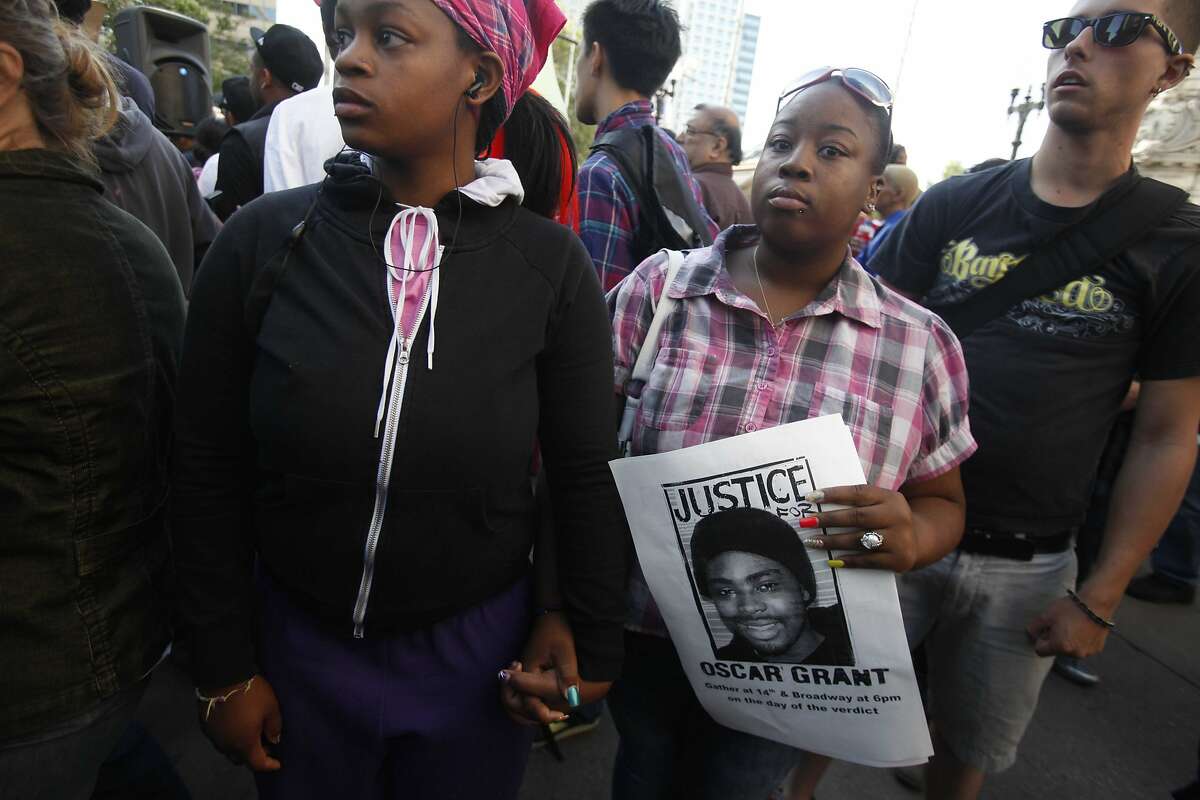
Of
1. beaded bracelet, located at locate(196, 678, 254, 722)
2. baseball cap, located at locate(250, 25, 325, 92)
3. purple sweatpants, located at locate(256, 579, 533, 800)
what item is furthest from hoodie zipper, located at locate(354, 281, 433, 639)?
baseball cap, located at locate(250, 25, 325, 92)

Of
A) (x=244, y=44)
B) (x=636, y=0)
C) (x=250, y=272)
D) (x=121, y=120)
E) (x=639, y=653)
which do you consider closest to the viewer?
(x=250, y=272)

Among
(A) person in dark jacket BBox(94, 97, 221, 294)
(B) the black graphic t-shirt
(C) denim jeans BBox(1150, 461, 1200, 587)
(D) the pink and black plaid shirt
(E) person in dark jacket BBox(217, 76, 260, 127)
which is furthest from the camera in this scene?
(E) person in dark jacket BBox(217, 76, 260, 127)

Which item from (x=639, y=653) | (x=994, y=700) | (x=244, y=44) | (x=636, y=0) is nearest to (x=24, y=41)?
(x=639, y=653)

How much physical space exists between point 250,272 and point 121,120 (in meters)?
1.69

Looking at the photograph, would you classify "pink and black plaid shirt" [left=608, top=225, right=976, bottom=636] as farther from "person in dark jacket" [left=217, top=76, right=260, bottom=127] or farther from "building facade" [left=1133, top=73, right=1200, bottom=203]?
"building facade" [left=1133, top=73, right=1200, bottom=203]

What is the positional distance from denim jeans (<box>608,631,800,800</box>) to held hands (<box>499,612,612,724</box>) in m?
0.28

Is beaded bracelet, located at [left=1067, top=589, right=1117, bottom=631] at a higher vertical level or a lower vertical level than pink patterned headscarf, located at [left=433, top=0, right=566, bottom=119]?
lower

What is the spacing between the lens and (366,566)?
1080 millimetres

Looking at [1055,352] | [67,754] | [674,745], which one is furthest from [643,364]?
[67,754]

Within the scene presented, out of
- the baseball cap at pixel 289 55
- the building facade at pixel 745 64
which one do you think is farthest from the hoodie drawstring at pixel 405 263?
the building facade at pixel 745 64

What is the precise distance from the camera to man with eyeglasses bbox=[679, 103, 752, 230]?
12.9 ft

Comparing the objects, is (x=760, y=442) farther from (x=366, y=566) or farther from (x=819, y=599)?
(x=366, y=566)

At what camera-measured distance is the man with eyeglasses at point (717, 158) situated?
3936mm

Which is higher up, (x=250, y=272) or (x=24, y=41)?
(x=24, y=41)
